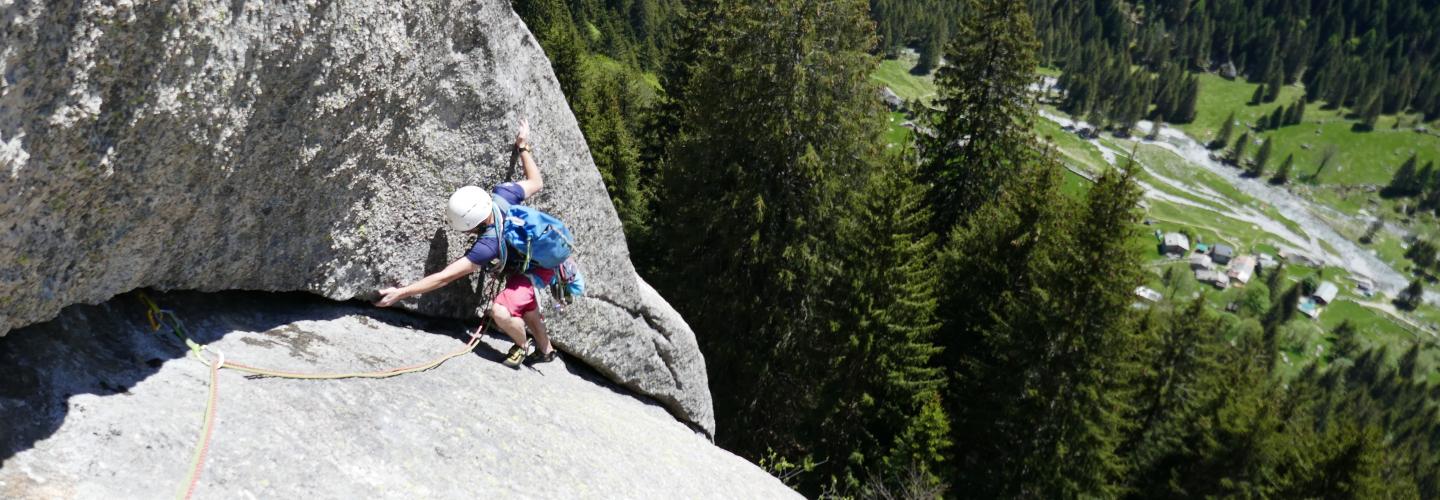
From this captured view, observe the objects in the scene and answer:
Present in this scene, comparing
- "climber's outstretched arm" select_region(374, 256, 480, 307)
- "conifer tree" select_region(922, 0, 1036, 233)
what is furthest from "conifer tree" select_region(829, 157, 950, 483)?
"climber's outstretched arm" select_region(374, 256, 480, 307)

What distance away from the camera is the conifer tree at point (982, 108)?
24.9m

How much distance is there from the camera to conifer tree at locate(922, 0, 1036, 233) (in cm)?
2492

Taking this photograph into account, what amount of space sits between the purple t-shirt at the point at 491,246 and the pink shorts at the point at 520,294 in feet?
1.20

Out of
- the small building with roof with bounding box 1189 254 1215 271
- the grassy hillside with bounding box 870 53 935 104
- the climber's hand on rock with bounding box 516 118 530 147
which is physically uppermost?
the climber's hand on rock with bounding box 516 118 530 147

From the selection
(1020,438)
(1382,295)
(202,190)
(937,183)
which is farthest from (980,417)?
(1382,295)

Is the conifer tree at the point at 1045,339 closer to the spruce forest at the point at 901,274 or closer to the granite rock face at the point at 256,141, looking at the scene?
the spruce forest at the point at 901,274

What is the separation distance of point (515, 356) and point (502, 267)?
108cm

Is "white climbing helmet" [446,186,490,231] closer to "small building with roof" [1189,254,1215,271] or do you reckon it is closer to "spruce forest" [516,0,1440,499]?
"spruce forest" [516,0,1440,499]

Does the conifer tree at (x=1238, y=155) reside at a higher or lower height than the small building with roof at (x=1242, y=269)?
higher

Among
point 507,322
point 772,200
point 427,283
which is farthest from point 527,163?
point 772,200

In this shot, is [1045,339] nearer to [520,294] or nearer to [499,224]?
[520,294]

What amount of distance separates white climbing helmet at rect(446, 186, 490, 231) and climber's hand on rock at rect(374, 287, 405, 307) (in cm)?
80

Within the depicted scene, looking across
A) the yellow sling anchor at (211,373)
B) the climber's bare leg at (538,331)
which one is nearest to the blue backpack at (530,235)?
the climber's bare leg at (538,331)

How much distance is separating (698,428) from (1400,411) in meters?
160
